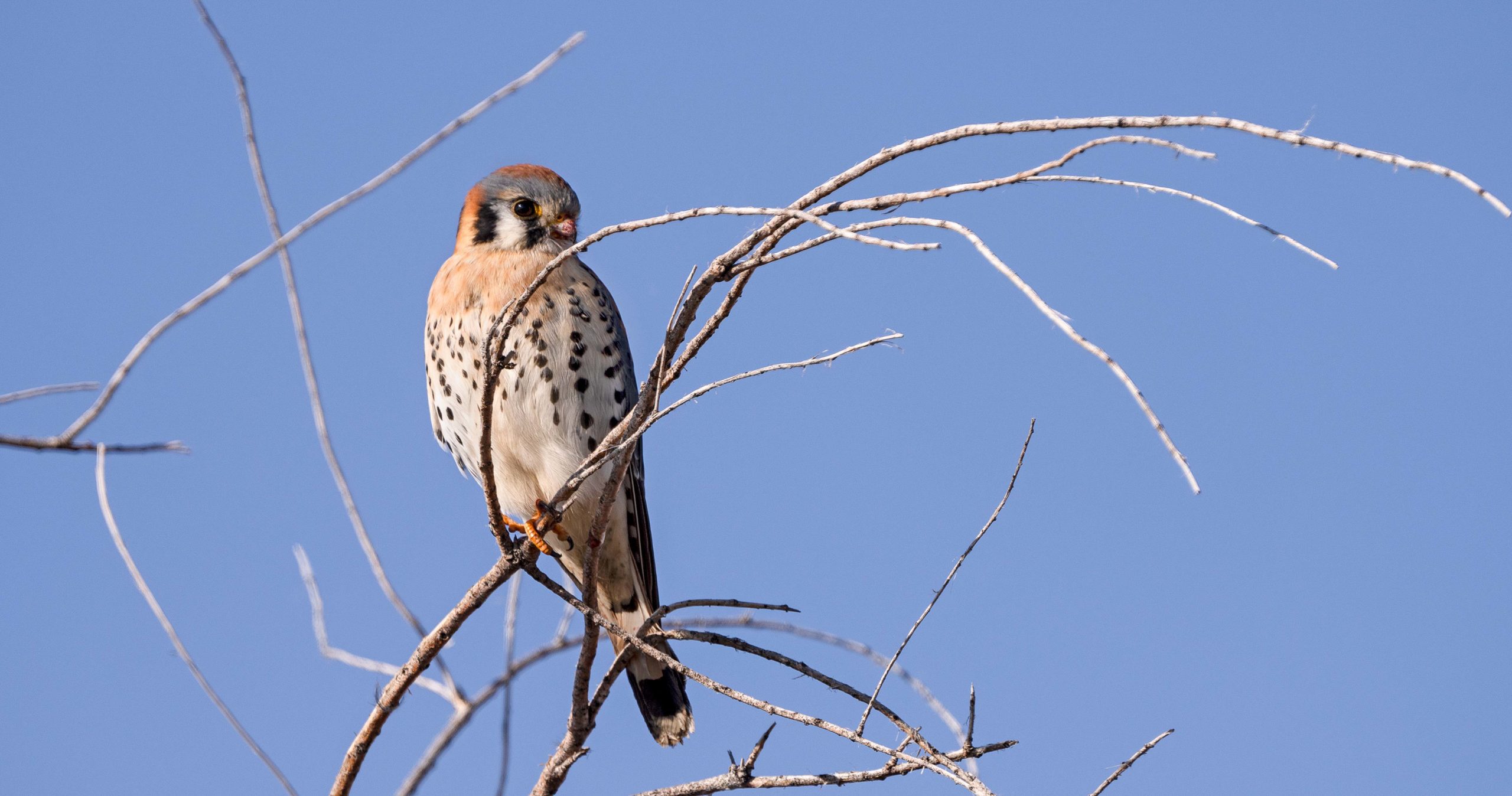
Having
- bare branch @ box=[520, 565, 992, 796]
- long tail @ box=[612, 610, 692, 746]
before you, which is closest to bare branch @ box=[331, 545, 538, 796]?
bare branch @ box=[520, 565, 992, 796]

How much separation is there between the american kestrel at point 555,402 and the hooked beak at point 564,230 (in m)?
0.03

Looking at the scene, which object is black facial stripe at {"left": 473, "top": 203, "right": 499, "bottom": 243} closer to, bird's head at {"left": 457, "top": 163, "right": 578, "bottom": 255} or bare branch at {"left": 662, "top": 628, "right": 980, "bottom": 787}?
bird's head at {"left": 457, "top": 163, "right": 578, "bottom": 255}

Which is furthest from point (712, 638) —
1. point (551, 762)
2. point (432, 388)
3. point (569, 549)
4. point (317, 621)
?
point (432, 388)

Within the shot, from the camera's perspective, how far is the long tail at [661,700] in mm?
4371

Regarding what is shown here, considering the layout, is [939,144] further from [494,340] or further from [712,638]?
[712,638]

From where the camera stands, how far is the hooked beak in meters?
4.73

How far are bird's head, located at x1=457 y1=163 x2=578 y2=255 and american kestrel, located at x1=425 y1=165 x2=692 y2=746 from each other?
0.02 metres

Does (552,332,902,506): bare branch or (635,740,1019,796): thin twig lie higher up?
(552,332,902,506): bare branch

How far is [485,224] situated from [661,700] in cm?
190

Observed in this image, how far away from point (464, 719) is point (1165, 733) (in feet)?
4.99

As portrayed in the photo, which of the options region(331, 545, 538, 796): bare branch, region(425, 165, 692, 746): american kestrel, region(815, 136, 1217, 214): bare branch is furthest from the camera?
region(425, 165, 692, 746): american kestrel

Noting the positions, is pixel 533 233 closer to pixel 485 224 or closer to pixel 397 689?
pixel 485 224

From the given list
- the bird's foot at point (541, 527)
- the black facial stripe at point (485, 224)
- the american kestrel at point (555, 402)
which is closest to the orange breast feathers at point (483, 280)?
the american kestrel at point (555, 402)

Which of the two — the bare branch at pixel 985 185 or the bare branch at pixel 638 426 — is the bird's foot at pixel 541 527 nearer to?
the bare branch at pixel 638 426
